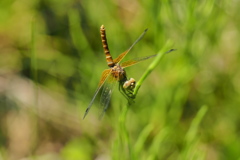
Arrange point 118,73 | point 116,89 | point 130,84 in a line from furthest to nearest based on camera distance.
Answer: point 116,89
point 118,73
point 130,84

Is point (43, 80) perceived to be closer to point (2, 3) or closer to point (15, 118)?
point (15, 118)

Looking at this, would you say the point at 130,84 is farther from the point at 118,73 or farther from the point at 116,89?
the point at 116,89

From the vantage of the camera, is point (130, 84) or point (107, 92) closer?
point (130, 84)

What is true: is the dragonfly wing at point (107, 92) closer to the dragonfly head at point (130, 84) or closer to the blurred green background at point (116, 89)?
the dragonfly head at point (130, 84)

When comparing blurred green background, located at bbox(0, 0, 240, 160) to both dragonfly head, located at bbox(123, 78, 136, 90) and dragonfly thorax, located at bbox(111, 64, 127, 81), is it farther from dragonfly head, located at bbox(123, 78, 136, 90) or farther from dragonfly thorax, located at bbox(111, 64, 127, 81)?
dragonfly head, located at bbox(123, 78, 136, 90)

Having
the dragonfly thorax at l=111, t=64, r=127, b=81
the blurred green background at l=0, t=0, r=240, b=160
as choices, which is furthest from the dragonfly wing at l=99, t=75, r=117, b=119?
the blurred green background at l=0, t=0, r=240, b=160

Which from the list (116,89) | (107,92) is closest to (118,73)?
(107,92)
